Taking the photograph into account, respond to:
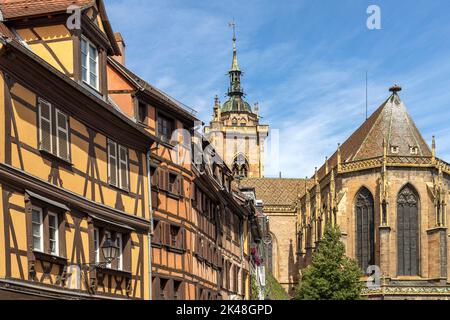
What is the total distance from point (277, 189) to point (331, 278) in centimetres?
4156

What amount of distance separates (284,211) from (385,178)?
24529mm

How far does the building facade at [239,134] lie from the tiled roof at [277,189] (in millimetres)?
13014

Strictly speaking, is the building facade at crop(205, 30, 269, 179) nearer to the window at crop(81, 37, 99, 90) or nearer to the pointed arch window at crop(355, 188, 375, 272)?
the pointed arch window at crop(355, 188, 375, 272)

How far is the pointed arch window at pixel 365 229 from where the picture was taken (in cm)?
7250

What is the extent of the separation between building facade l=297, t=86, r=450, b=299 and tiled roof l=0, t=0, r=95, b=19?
174 ft

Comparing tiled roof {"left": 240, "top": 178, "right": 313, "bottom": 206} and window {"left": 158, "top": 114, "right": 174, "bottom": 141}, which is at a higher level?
tiled roof {"left": 240, "top": 178, "right": 313, "bottom": 206}

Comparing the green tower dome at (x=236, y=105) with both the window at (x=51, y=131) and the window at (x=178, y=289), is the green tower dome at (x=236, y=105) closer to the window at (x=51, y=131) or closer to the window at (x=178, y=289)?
the window at (x=178, y=289)

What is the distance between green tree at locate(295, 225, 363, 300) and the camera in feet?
185

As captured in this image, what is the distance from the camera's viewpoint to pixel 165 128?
27.8 metres

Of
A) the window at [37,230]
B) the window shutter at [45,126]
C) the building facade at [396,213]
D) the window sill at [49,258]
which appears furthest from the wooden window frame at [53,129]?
the building facade at [396,213]

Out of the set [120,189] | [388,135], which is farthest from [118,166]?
[388,135]

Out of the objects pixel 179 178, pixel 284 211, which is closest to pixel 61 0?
pixel 179 178

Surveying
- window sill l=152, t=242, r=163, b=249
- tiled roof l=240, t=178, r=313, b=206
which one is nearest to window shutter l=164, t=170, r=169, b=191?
window sill l=152, t=242, r=163, b=249
